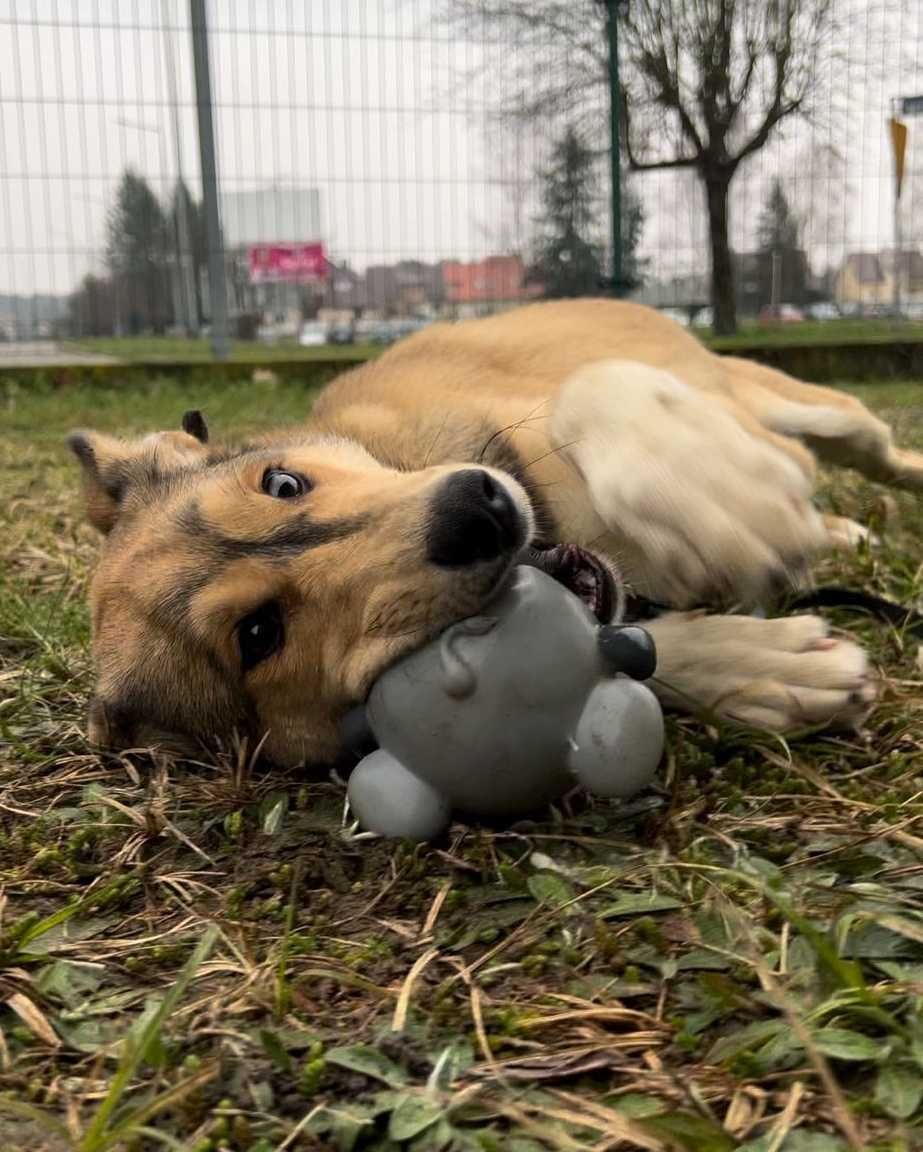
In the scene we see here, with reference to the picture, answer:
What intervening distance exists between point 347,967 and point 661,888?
449 mm

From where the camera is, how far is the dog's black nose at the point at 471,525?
1.77m

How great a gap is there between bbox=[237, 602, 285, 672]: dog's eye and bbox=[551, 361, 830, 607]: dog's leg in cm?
67

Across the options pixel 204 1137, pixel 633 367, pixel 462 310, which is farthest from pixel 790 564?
pixel 462 310

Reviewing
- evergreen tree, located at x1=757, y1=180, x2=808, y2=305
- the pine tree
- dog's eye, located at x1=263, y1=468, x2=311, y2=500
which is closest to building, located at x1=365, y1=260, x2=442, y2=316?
the pine tree

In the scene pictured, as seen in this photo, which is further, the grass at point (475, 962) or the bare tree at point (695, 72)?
the bare tree at point (695, 72)

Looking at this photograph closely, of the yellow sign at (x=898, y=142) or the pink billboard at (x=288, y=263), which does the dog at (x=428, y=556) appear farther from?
the yellow sign at (x=898, y=142)

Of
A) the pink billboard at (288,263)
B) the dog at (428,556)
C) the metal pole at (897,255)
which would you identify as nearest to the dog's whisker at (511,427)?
the dog at (428,556)

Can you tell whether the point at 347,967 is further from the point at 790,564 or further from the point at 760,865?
the point at 790,564

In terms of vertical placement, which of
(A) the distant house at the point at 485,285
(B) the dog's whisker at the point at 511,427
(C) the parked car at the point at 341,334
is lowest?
(B) the dog's whisker at the point at 511,427

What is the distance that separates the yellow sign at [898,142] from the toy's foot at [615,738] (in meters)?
10.6

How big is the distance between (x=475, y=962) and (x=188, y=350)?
11219 millimetres

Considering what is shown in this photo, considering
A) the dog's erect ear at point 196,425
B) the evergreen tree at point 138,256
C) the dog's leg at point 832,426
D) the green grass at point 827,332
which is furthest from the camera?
the green grass at point 827,332

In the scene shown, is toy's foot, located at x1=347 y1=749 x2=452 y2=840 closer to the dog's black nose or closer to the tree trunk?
the dog's black nose

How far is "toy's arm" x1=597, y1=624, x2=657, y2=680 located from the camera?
68.8 inches
